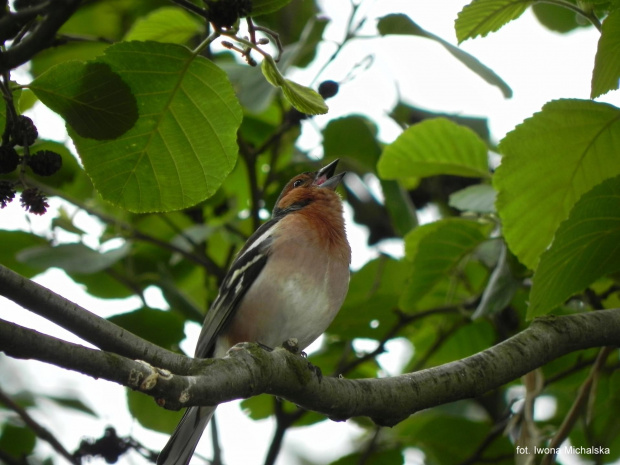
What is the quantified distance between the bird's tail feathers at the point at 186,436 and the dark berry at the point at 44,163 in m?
2.24

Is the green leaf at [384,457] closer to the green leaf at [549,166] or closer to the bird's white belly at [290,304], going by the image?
the bird's white belly at [290,304]

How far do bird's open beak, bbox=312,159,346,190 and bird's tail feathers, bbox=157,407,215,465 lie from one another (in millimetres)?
1946

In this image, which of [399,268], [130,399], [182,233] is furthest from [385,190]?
[130,399]

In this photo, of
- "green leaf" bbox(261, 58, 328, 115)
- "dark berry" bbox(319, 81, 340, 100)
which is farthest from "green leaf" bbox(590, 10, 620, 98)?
"dark berry" bbox(319, 81, 340, 100)

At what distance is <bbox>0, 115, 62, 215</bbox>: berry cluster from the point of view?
2.63 meters

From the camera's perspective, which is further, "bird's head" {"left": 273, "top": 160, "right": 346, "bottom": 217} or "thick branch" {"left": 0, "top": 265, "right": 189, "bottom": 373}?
"bird's head" {"left": 273, "top": 160, "right": 346, "bottom": 217}

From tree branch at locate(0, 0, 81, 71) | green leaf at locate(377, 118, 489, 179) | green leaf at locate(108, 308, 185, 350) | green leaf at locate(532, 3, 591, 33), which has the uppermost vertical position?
green leaf at locate(532, 3, 591, 33)

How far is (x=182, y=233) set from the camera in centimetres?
554

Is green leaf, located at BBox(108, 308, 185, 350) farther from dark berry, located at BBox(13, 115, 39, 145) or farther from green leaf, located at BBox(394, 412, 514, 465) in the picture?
dark berry, located at BBox(13, 115, 39, 145)

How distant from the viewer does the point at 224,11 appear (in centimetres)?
255

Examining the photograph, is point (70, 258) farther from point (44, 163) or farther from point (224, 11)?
point (224, 11)

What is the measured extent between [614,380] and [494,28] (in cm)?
277

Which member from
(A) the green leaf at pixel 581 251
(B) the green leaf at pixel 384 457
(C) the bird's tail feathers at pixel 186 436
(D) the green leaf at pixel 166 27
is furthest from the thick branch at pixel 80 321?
(B) the green leaf at pixel 384 457

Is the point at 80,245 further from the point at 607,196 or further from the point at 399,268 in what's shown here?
the point at 607,196
